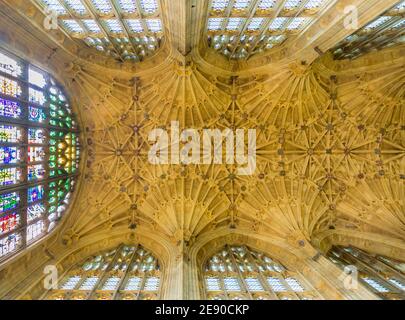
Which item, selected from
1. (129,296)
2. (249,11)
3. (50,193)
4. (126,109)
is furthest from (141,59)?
(129,296)

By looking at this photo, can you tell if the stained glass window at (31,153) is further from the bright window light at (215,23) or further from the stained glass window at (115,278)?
the bright window light at (215,23)

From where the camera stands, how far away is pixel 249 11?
10.5 meters

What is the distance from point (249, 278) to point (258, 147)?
22.8ft

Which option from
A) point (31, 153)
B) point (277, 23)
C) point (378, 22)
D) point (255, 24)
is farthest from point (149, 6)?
point (378, 22)

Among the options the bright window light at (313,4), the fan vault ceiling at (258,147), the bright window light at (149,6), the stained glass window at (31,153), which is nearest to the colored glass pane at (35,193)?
the stained glass window at (31,153)

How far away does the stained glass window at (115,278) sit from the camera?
34.7 feet

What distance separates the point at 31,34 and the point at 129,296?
1020cm

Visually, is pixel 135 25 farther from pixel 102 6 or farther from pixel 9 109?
pixel 9 109

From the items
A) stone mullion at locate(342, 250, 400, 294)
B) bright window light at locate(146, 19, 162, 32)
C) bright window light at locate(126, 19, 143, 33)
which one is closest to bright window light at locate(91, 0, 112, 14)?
bright window light at locate(126, 19, 143, 33)

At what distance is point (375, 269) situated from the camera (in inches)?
477

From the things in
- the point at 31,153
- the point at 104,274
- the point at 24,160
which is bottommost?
the point at 104,274

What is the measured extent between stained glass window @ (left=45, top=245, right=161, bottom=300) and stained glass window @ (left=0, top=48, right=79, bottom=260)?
2.34m

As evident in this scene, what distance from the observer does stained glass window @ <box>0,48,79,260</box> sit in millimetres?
9773

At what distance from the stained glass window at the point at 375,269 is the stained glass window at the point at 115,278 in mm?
8125
